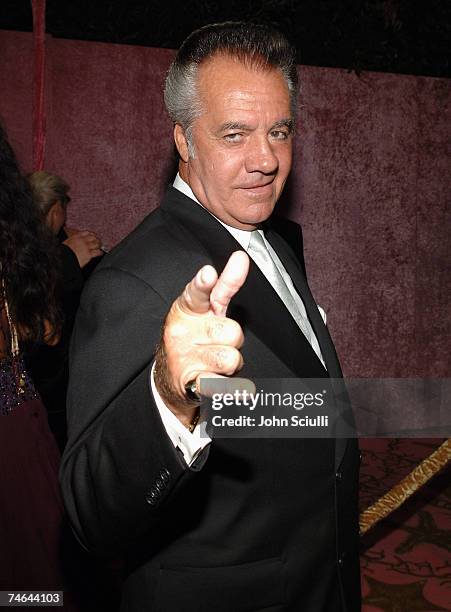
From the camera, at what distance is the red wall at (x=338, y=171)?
3.84 metres

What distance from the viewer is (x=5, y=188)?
1.96 m

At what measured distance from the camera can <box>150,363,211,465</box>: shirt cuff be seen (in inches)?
34.3

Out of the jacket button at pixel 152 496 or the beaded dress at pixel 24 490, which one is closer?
the jacket button at pixel 152 496

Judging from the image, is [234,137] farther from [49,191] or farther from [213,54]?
[49,191]

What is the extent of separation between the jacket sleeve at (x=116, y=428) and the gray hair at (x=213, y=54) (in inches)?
19.3

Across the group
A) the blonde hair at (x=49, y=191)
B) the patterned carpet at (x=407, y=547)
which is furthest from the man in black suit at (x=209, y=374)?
the blonde hair at (x=49, y=191)

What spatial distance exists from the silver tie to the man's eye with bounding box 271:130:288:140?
0.26 m

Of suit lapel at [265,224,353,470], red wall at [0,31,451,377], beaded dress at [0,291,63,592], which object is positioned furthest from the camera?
red wall at [0,31,451,377]

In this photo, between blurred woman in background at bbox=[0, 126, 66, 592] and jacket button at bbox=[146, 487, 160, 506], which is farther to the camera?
blurred woman in background at bbox=[0, 126, 66, 592]

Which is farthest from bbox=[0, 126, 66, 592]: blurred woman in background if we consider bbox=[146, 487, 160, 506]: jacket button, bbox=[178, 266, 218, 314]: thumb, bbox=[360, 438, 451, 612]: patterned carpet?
bbox=[360, 438, 451, 612]: patterned carpet

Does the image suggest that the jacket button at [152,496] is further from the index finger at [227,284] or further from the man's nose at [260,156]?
the man's nose at [260,156]

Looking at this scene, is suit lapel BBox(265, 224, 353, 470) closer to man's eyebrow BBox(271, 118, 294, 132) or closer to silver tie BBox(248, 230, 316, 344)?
silver tie BBox(248, 230, 316, 344)

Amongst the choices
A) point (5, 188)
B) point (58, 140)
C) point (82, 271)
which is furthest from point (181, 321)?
point (58, 140)

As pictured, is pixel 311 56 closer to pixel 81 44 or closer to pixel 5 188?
pixel 81 44
